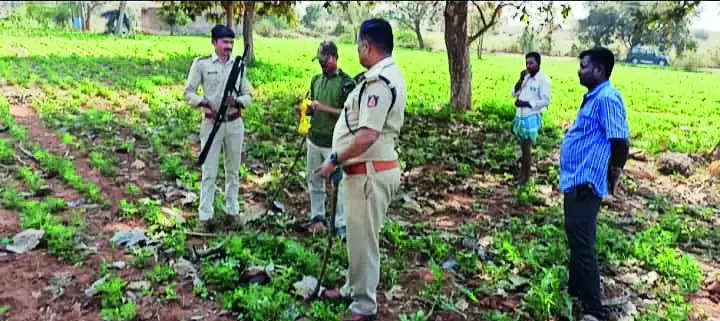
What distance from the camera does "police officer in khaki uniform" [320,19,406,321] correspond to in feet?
13.8

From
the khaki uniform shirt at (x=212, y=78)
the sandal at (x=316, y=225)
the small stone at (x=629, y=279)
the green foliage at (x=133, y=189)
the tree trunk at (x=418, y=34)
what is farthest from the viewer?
the tree trunk at (x=418, y=34)

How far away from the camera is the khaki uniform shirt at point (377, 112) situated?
13.8 feet

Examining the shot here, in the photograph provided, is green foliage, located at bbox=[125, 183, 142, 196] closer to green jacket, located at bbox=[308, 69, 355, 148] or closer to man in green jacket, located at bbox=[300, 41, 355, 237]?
man in green jacket, located at bbox=[300, 41, 355, 237]

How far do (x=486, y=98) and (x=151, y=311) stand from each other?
13.6 meters

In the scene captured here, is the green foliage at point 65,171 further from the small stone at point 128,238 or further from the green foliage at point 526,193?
the green foliage at point 526,193

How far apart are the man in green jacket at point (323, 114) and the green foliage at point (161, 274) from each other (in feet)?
5.92

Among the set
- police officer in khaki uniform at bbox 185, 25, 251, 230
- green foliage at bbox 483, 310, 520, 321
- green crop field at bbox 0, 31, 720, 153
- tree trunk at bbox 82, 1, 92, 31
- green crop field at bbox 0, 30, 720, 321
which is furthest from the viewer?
tree trunk at bbox 82, 1, 92, 31

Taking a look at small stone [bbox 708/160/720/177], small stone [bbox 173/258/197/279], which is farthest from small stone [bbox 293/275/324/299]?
small stone [bbox 708/160/720/177]

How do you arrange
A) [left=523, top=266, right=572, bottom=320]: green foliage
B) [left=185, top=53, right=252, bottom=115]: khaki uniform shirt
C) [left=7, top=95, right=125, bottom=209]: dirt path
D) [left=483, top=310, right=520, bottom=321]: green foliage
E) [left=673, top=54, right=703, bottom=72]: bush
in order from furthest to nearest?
[left=673, top=54, right=703, bottom=72]: bush → [left=7, top=95, right=125, bottom=209]: dirt path → [left=185, top=53, right=252, bottom=115]: khaki uniform shirt → [left=523, top=266, right=572, bottom=320]: green foliage → [left=483, top=310, right=520, bottom=321]: green foliage

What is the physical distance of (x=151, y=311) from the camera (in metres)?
4.89

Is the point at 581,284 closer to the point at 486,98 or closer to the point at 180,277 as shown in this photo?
the point at 180,277

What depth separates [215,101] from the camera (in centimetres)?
654

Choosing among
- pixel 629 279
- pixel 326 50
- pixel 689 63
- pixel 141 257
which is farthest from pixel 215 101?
pixel 689 63

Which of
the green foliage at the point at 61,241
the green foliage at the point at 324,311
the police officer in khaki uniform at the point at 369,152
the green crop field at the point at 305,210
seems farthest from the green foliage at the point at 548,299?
the green foliage at the point at 61,241
